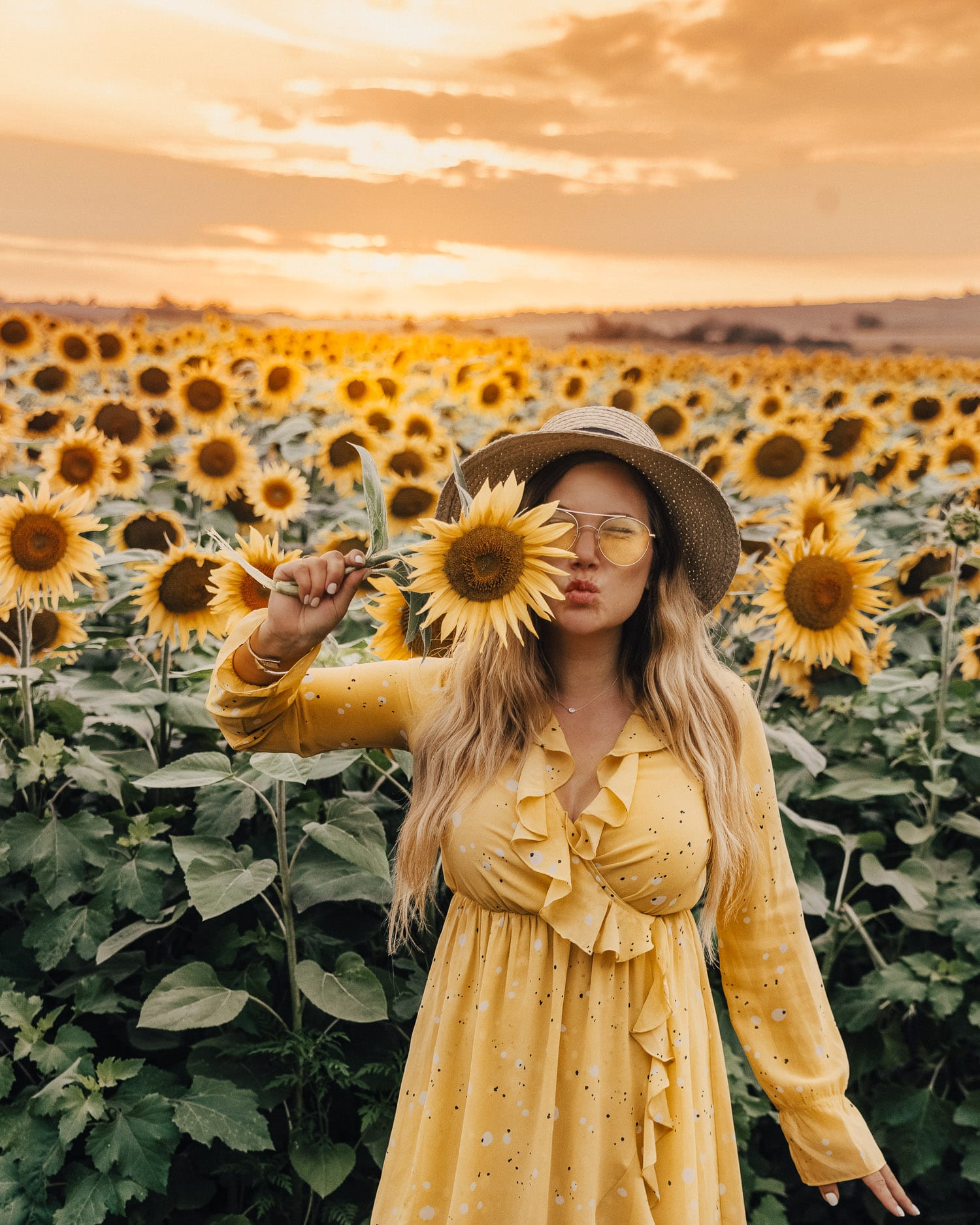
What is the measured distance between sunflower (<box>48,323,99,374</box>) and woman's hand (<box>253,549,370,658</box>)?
6332mm

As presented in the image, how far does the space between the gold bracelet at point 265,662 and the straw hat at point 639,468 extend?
38cm

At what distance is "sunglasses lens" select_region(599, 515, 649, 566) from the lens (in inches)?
70.9

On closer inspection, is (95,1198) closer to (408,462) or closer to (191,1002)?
(191,1002)

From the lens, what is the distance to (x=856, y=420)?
525 cm

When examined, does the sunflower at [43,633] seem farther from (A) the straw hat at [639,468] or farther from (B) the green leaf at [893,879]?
(B) the green leaf at [893,879]

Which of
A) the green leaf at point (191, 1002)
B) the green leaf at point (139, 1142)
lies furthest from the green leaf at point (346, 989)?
the green leaf at point (139, 1142)

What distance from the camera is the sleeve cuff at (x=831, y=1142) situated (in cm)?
195

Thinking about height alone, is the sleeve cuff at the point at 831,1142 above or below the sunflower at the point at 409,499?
below

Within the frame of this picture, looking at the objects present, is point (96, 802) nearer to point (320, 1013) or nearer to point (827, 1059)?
point (320, 1013)

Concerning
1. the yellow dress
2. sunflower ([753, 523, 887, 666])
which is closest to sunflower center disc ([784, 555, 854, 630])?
sunflower ([753, 523, 887, 666])

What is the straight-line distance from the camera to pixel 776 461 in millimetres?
5039

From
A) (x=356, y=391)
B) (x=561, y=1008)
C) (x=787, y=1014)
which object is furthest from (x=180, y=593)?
(x=356, y=391)

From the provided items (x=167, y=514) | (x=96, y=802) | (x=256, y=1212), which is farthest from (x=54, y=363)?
(x=256, y=1212)

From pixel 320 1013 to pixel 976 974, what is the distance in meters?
1.80
